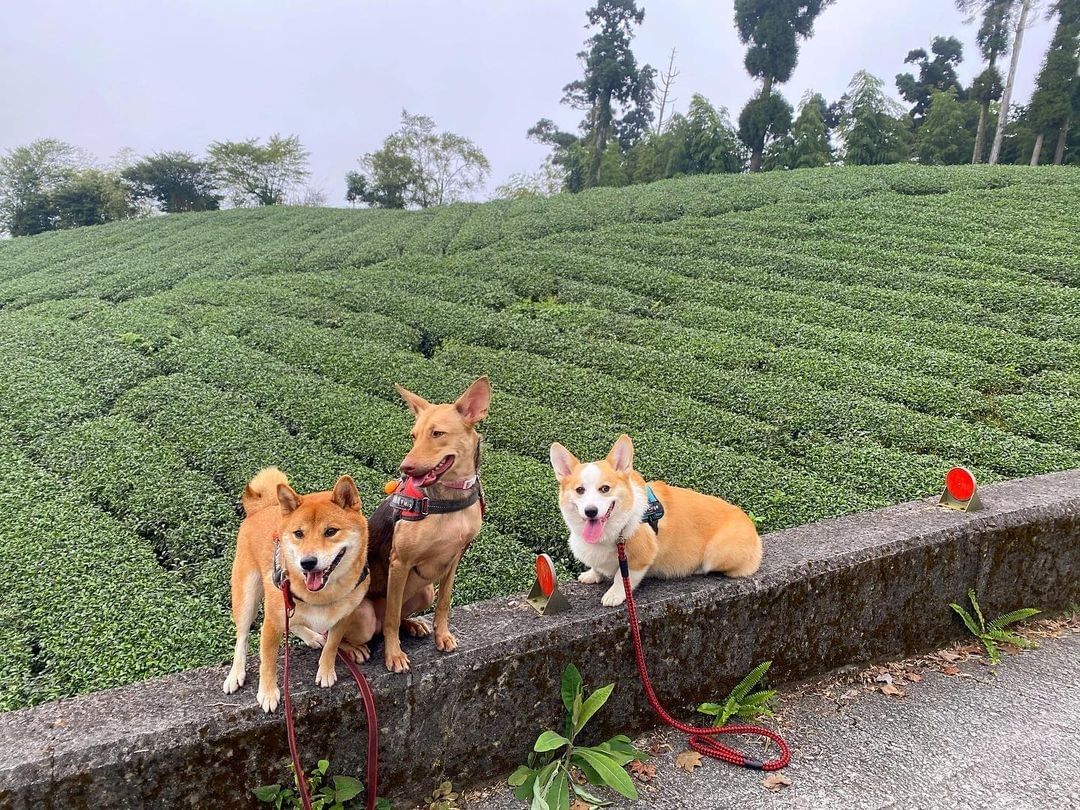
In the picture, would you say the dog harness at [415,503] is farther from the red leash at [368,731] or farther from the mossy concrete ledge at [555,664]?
the mossy concrete ledge at [555,664]

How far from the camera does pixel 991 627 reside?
3.10 m

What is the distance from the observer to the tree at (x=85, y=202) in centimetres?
2673

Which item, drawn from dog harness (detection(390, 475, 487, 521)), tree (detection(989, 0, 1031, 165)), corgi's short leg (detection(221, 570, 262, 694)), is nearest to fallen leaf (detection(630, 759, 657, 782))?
dog harness (detection(390, 475, 487, 521))

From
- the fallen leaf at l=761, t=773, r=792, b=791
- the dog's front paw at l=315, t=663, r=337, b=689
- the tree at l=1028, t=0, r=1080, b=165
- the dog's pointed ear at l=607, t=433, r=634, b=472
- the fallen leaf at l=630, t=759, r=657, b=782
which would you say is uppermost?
the tree at l=1028, t=0, r=1080, b=165

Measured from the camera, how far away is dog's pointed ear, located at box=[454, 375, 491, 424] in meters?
2.03

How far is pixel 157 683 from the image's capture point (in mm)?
2010

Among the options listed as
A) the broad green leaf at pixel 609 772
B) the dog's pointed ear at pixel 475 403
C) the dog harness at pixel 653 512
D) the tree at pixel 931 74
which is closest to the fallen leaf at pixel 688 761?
the broad green leaf at pixel 609 772

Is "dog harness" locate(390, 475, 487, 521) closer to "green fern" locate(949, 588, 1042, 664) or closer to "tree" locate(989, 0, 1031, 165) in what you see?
"green fern" locate(949, 588, 1042, 664)

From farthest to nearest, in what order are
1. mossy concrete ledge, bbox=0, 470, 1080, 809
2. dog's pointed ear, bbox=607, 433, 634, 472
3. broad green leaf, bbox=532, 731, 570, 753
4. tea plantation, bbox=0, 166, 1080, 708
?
tea plantation, bbox=0, 166, 1080, 708, dog's pointed ear, bbox=607, 433, 634, 472, broad green leaf, bbox=532, 731, 570, 753, mossy concrete ledge, bbox=0, 470, 1080, 809

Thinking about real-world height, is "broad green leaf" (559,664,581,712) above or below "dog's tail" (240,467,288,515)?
below

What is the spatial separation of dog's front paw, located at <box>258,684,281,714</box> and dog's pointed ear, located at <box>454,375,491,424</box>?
93cm

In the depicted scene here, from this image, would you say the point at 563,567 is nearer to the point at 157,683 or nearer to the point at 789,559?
the point at 789,559

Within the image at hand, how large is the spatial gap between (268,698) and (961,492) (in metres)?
3.01

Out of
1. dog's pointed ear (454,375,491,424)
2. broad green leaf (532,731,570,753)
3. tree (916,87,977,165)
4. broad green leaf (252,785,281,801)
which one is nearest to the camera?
broad green leaf (252,785,281,801)
